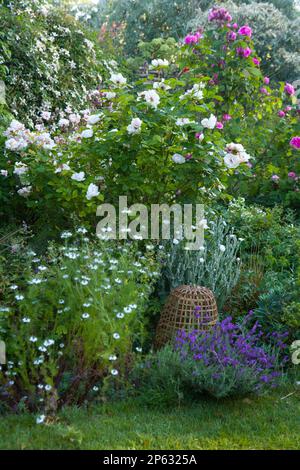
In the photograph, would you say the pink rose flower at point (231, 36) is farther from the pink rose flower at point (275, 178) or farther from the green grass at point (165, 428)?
the green grass at point (165, 428)

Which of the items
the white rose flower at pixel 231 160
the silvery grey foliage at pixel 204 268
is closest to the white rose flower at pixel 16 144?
the silvery grey foliage at pixel 204 268

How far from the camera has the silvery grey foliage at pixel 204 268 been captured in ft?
14.1

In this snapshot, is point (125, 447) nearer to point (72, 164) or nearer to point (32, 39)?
point (72, 164)

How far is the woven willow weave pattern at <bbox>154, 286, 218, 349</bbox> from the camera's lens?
370 centimetres

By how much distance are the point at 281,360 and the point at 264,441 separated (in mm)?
1064

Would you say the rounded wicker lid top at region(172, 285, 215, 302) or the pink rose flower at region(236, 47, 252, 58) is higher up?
the pink rose flower at region(236, 47, 252, 58)

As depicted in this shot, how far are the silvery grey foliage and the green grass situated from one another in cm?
120

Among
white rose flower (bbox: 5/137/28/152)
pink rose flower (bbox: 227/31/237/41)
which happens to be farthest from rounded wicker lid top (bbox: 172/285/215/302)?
pink rose flower (bbox: 227/31/237/41)

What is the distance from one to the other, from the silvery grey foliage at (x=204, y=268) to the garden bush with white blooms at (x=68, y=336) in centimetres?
87

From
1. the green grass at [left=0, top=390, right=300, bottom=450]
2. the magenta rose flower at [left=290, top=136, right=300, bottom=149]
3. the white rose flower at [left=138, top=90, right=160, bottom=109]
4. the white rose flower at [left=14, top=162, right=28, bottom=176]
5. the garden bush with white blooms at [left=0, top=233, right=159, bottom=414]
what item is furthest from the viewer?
the magenta rose flower at [left=290, top=136, right=300, bottom=149]

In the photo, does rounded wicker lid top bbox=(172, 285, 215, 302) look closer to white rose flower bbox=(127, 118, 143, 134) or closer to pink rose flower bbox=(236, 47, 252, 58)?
white rose flower bbox=(127, 118, 143, 134)

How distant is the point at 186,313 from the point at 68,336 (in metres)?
0.84

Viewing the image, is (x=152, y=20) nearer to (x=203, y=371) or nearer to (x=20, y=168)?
(x=20, y=168)

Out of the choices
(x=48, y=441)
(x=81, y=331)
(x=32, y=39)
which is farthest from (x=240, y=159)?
(x=32, y=39)
